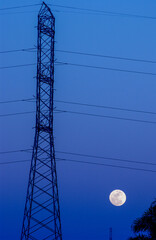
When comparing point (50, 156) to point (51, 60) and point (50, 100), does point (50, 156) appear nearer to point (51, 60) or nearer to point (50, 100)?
point (50, 100)

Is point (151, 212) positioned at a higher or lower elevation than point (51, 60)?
lower

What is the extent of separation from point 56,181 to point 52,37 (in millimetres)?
10957

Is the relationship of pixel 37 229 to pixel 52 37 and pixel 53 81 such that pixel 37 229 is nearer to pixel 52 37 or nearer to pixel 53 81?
pixel 53 81

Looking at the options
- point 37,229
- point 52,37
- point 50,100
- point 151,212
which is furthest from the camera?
point 52,37

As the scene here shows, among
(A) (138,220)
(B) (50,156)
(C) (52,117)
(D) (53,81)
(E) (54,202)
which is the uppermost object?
(D) (53,81)

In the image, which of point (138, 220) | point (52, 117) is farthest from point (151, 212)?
point (52, 117)

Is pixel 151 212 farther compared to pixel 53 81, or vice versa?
pixel 53 81

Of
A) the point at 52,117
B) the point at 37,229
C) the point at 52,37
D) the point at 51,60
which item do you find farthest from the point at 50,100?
the point at 37,229

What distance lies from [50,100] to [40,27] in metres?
5.87

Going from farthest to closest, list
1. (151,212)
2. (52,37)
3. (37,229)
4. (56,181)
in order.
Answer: (52,37) < (56,181) < (37,229) < (151,212)

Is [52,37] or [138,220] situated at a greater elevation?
[52,37]

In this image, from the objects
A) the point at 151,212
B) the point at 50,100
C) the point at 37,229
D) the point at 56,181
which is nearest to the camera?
the point at 151,212

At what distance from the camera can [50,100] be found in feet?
89.7

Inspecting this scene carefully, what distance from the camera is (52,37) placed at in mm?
29109
